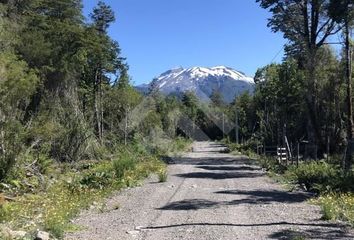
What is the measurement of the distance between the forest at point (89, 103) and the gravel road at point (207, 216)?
3.06 ft

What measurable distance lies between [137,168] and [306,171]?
291 inches

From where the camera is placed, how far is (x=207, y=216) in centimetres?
1164

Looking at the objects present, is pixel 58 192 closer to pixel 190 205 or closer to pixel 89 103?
pixel 190 205

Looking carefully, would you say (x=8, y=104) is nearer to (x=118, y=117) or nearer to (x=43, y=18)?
(x=43, y=18)

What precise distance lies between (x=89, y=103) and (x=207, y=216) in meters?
32.1

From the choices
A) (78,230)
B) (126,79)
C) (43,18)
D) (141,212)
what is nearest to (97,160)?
(43,18)

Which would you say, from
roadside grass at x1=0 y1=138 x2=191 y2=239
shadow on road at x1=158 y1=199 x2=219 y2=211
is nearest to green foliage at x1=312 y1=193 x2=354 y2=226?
shadow on road at x1=158 y1=199 x2=219 y2=211

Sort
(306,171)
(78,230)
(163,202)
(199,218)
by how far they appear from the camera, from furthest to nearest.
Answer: (306,171) → (163,202) → (199,218) → (78,230)

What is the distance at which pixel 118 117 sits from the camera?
44562mm

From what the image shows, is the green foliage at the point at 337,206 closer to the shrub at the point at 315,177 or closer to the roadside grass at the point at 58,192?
the shrub at the point at 315,177

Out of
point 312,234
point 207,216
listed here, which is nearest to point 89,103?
point 207,216

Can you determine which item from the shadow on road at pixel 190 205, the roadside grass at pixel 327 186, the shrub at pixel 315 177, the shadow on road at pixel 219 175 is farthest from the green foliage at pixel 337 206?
the shadow on road at pixel 219 175

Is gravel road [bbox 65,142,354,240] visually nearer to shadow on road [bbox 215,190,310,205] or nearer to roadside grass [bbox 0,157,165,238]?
shadow on road [bbox 215,190,310,205]

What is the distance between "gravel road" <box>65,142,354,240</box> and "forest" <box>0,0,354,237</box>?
3.06 ft
